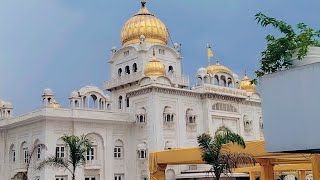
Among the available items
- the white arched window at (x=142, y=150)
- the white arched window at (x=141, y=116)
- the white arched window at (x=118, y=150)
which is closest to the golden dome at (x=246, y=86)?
the white arched window at (x=141, y=116)

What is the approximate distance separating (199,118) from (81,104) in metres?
8.75

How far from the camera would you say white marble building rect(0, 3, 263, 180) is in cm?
3031

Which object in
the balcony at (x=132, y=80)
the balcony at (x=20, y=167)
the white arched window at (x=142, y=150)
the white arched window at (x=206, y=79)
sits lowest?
the balcony at (x=20, y=167)

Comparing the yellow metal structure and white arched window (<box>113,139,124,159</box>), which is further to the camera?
white arched window (<box>113,139,124,159</box>)

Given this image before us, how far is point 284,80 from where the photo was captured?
6.66 m

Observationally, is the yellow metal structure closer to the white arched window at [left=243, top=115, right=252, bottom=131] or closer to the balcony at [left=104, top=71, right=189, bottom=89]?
the white arched window at [left=243, top=115, right=252, bottom=131]

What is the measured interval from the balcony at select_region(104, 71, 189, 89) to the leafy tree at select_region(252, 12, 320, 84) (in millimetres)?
26870

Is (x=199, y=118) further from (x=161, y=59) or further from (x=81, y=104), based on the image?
(x=81, y=104)

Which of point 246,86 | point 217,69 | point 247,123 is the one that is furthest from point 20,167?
point 246,86

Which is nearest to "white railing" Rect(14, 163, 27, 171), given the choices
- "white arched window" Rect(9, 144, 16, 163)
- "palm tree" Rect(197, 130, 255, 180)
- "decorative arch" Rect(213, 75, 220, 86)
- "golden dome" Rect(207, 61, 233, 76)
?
"white arched window" Rect(9, 144, 16, 163)

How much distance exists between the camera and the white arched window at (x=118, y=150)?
32.3 meters

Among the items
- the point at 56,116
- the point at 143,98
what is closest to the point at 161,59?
the point at 143,98

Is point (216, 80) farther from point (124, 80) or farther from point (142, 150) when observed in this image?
point (142, 150)

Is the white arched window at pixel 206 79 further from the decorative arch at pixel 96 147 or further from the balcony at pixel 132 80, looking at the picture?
the decorative arch at pixel 96 147
